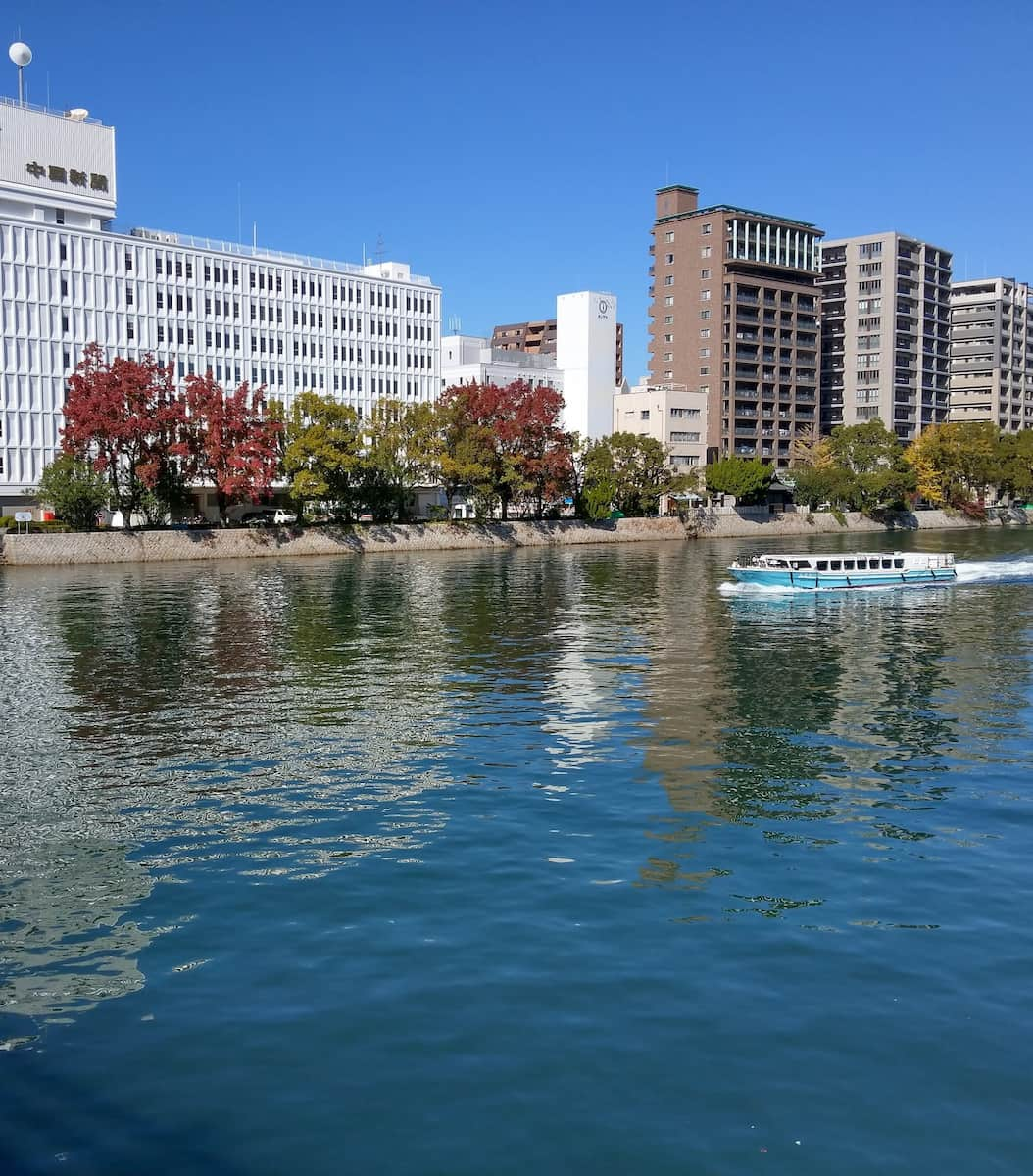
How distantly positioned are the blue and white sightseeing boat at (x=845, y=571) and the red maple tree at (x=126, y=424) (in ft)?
169

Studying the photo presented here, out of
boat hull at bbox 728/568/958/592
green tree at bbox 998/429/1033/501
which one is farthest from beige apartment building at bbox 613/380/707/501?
boat hull at bbox 728/568/958/592

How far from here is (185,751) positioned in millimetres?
26406

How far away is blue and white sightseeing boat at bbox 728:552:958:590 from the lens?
67750 mm

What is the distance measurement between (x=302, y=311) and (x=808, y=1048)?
13982 centimetres

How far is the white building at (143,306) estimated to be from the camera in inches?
4537

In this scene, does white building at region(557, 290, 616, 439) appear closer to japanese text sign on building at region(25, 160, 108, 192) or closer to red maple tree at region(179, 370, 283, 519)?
japanese text sign on building at region(25, 160, 108, 192)

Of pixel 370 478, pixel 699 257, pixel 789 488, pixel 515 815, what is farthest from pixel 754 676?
pixel 699 257

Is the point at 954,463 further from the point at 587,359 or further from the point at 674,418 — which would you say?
the point at 587,359

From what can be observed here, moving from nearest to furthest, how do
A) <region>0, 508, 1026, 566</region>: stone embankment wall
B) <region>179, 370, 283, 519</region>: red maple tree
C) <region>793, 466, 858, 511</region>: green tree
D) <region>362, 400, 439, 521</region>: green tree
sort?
<region>0, 508, 1026, 566</region>: stone embankment wall, <region>179, 370, 283, 519</region>: red maple tree, <region>362, 400, 439, 521</region>: green tree, <region>793, 466, 858, 511</region>: green tree

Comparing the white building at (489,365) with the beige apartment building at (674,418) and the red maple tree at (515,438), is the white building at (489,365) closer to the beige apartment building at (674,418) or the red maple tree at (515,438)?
the beige apartment building at (674,418)

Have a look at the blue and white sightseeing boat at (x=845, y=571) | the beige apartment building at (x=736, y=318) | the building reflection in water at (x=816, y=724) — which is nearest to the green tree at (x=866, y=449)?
the beige apartment building at (x=736, y=318)

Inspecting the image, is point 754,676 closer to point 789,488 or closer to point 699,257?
point 789,488

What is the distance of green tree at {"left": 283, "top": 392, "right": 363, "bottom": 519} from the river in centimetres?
7167

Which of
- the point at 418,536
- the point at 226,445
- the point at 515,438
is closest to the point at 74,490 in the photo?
the point at 226,445
